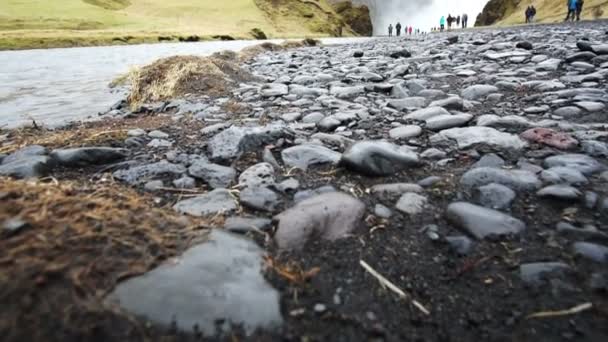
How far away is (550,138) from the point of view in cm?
255

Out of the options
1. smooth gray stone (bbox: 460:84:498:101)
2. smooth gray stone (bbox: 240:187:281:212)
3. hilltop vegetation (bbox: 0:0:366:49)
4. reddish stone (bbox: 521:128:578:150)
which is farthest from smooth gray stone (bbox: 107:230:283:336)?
hilltop vegetation (bbox: 0:0:366:49)

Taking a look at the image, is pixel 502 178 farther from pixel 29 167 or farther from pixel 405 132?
pixel 29 167

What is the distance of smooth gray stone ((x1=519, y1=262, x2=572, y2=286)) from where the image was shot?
4.45 feet

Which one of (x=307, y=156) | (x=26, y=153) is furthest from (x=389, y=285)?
(x=26, y=153)

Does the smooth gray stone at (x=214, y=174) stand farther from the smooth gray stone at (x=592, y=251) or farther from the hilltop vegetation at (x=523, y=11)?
the hilltop vegetation at (x=523, y=11)

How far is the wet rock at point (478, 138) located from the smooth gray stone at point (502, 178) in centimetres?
55

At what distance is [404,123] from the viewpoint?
336cm

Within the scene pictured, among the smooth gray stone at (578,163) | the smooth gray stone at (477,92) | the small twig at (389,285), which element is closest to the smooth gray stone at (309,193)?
the small twig at (389,285)

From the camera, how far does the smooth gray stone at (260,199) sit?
189cm

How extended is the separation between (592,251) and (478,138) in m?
1.38

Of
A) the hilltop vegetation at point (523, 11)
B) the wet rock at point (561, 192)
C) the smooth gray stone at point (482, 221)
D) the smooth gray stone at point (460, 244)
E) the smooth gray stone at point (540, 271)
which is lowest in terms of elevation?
the smooth gray stone at point (540, 271)

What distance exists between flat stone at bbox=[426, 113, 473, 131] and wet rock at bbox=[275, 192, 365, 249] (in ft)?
5.14

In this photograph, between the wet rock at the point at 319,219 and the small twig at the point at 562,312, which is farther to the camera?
the wet rock at the point at 319,219

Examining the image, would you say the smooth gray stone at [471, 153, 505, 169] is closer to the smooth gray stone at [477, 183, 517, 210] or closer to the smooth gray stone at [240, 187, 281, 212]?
the smooth gray stone at [477, 183, 517, 210]
